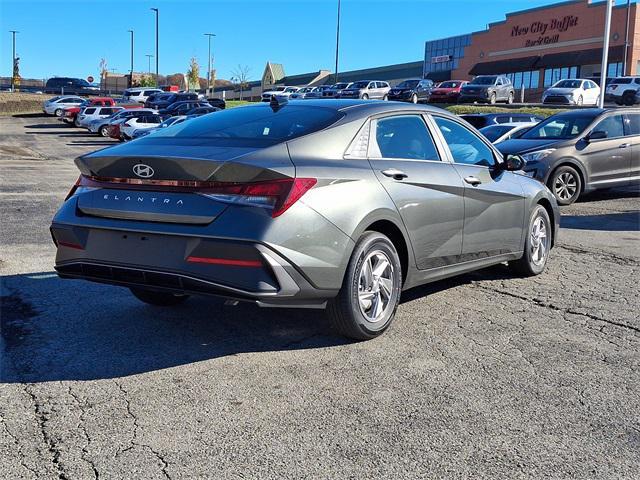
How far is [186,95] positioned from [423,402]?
45788 mm

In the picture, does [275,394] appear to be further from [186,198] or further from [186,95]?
[186,95]

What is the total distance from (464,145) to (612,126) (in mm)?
8034

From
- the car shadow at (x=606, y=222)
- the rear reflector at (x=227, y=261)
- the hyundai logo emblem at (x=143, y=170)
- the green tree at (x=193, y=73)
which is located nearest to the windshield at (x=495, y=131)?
the car shadow at (x=606, y=222)

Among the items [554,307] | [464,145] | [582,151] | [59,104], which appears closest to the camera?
[554,307]

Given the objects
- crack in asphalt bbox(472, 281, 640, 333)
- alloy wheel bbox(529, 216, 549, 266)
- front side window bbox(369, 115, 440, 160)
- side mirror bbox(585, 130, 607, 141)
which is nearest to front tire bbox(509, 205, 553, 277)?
alloy wheel bbox(529, 216, 549, 266)

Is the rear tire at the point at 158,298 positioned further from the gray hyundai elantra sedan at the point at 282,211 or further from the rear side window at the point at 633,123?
the rear side window at the point at 633,123

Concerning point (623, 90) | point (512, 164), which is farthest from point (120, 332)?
point (623, 90)

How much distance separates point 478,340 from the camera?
491 centimetres

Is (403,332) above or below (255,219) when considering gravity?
below

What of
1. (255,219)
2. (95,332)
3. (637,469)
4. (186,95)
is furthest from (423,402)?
(186,95)

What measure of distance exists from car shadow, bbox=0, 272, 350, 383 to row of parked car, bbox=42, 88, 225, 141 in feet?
57.3

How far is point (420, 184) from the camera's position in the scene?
5.21 m

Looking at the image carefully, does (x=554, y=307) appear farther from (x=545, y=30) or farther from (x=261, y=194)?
(x=545, y=30)

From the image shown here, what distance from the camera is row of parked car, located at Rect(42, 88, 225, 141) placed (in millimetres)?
32931
